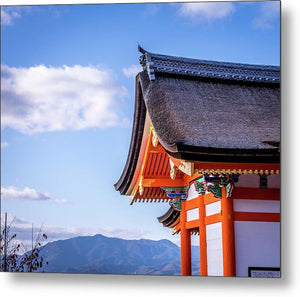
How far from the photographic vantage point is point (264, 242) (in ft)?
14.7

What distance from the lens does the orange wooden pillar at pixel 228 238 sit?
4406 mm

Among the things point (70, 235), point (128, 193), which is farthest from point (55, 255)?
point (128, 193)

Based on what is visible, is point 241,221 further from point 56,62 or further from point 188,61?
point 56,62

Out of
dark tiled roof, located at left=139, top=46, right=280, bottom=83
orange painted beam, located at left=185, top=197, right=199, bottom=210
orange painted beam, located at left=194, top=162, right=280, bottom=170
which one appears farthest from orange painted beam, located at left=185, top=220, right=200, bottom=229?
dark tiled roof, located at left=139, top=46, right=280, bottom=83

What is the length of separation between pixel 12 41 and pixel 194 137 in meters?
1.83

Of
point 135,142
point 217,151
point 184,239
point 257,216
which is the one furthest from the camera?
point 184,239

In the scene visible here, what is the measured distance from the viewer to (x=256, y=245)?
4477 mm

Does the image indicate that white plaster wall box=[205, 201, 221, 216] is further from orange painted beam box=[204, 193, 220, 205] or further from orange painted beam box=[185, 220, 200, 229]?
orange painted beam box=[185, 220, 200, 229]

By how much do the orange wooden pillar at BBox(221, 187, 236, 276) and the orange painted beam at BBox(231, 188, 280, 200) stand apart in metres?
0.11

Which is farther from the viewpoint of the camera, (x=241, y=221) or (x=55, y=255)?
(x=55, y=255)

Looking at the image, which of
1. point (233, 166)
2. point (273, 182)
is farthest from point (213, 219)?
point (233, 166)

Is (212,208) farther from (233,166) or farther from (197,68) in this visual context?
(197,68)

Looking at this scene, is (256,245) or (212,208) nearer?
(256,245)

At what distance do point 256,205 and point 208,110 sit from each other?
2.72ft
